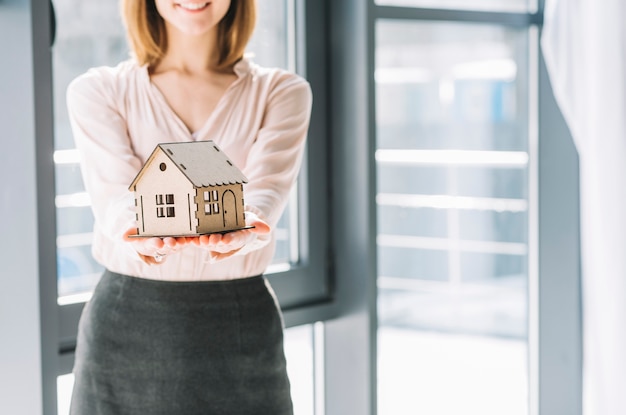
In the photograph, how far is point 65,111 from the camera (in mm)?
1717

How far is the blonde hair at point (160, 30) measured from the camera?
1.43m

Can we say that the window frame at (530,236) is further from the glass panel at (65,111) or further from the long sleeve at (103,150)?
the long sleeve at (103,150)

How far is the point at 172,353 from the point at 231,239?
25cm

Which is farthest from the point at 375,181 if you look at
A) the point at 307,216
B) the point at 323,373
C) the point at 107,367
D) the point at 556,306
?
the point at 107,367

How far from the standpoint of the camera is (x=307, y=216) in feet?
7.05

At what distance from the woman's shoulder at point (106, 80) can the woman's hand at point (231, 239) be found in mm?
335

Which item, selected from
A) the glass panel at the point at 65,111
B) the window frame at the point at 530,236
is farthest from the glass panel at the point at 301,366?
the glass panel at the point at 65,111

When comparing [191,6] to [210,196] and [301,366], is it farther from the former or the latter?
[301,366]

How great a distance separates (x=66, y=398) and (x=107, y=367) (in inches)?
17.4

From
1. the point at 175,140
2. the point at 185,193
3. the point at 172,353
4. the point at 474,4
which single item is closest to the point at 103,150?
the point at 175,140

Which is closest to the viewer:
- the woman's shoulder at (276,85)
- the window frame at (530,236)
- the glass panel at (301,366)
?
the woman's shoulder at (276,85)

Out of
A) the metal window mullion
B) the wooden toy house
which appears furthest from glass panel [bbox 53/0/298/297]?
the metal window mullion

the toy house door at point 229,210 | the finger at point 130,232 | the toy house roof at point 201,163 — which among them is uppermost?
the toy house roof at point 201,163

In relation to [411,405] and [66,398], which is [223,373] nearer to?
[66,398]
